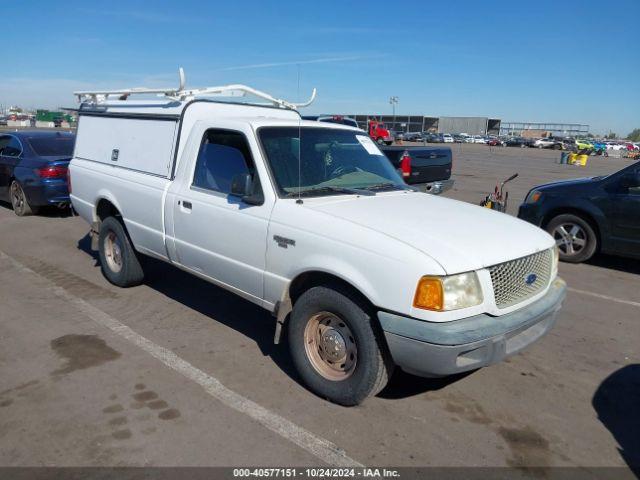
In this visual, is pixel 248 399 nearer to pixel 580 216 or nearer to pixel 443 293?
pixel 443 293

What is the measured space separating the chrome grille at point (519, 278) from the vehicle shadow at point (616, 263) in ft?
14.7

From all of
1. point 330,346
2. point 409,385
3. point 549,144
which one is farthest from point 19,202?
point 549,144

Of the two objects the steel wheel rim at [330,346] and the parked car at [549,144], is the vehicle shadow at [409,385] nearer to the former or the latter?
the steel wheel rim at [330,346]

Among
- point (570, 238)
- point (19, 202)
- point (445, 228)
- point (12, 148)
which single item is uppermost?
point (12, 148)

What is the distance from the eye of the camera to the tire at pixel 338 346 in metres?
3.26

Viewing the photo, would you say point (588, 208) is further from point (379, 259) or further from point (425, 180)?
point (379, 259)

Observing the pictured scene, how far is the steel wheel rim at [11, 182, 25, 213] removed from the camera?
9.87m

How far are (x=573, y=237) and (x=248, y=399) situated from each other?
19.3ft

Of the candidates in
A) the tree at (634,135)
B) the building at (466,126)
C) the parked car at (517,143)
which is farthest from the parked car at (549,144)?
the tree at (634,135)

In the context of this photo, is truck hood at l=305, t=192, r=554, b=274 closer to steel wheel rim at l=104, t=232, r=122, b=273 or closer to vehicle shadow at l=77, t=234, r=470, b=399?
vehicle shadow at l=77, t=234, r=470, b=399

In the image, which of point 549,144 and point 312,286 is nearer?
point 312,286

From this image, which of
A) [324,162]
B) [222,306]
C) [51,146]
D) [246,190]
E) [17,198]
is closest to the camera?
[246,190]

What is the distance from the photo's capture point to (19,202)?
995cm

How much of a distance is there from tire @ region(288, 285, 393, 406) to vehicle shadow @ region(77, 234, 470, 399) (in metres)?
0.29
